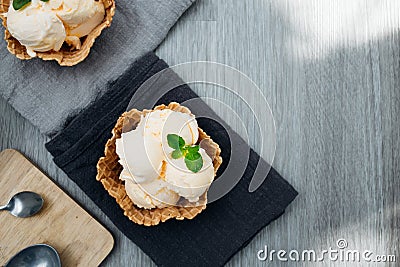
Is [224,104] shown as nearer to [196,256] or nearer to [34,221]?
[196,256]

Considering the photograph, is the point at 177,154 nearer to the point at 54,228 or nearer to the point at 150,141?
the point at 150,141

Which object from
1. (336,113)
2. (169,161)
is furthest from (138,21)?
(336,113)

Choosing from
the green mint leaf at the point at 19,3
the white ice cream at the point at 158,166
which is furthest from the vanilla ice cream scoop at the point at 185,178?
the green mint leaf at the point at 19,3

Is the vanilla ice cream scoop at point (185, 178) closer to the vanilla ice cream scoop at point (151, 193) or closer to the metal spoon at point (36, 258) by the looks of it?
the vanilla ice cream scoop at point (151, 193)

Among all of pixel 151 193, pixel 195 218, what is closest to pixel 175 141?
pixel 151 193

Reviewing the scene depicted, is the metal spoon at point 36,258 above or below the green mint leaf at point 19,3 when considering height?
below

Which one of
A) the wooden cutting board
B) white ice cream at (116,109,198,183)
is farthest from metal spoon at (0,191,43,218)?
white ice cream at (116,109,198,183)
